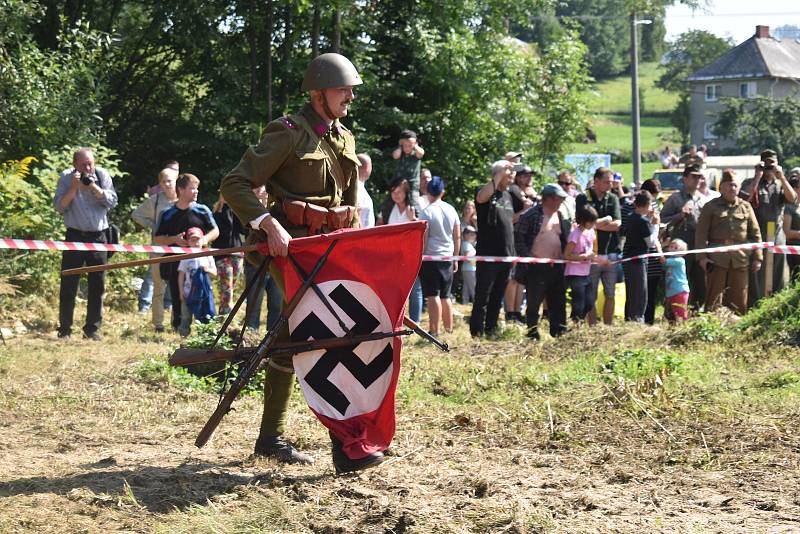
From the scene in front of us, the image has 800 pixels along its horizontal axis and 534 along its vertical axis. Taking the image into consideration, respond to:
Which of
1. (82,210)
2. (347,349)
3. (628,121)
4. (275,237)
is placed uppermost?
(628,121)

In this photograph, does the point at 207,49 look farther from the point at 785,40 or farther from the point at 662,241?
the point at 785,40

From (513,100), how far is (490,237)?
1202 cm

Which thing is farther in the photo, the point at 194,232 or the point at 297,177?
the point at 194,232

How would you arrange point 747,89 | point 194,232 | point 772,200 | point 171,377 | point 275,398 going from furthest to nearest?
point 747,89 → point 772,200 → point 194,232 → point 171,377 → point 275,398

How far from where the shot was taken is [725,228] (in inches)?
520

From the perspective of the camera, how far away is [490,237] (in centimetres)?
1198

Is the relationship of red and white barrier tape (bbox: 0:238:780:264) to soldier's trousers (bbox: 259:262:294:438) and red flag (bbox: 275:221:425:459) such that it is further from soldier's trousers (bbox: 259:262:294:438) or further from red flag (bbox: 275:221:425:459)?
red flag (bbox: 275:221:425:459)

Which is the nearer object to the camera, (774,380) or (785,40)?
(774,380)

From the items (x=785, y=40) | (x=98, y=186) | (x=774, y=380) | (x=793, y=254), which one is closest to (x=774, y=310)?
(x=774, y=380)

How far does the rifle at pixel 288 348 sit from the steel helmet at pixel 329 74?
135 centimetres

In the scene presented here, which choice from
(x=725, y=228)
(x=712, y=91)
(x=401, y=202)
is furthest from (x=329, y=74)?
(x=712, y=91)

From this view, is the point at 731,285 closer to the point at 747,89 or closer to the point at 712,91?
the point at 747,89

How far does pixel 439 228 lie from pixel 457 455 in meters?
6.24

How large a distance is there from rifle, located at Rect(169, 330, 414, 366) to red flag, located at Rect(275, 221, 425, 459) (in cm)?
5
